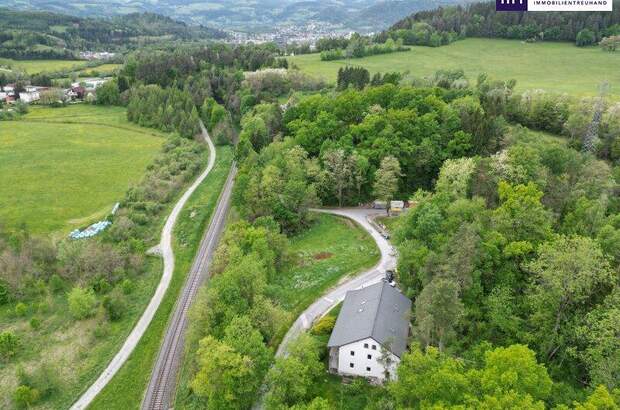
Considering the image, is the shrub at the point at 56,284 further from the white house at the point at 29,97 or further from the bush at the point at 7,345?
the white house at the point at 29,97

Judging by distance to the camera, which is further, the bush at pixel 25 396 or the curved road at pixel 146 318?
the curved road at pixel 146 318

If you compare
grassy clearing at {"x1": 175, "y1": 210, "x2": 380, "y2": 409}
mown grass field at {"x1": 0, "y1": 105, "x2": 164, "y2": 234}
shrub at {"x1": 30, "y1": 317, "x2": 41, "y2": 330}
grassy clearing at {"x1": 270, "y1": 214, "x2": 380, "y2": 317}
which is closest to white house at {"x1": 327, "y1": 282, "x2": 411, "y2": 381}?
grassy clearing at {"x1": 175, "y1": 210, "x2": 380, "y2": 409}

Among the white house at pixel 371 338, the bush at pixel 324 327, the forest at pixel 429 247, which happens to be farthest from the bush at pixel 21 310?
the white house at pixel 371 338

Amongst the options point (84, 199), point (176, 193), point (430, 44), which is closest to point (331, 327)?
point (176, 193)

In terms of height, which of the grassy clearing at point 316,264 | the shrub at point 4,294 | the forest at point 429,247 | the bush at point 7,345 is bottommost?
the bush at point 7,345

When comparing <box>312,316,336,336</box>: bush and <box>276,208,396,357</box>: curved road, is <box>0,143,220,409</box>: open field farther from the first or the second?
<box>312,316,336,336</box>: bush

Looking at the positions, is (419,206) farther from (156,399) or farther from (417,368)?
(156,399)
